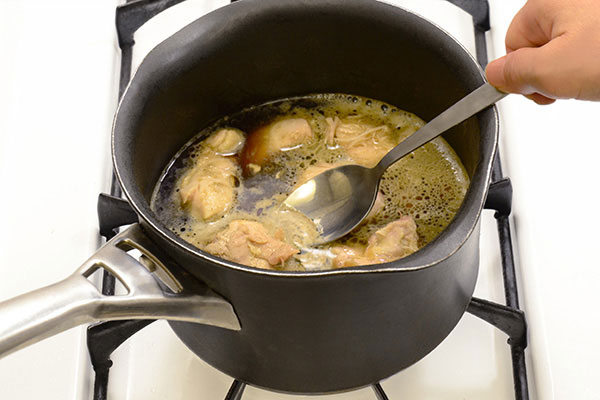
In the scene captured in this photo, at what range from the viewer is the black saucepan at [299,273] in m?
0.72

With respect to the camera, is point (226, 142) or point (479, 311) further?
point (226, 142)

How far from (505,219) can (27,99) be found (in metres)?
0.82

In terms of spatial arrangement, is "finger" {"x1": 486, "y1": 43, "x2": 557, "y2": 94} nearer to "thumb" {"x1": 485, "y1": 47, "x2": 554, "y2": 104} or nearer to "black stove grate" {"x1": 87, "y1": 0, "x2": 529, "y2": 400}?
"thumb" {"x1": 485, "y1": 47, "x2": 554, "y2": 104}

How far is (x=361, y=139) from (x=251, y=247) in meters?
0.27

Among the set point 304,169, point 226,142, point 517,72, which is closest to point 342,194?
point 304,169

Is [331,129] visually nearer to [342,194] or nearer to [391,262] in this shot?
[342,194]

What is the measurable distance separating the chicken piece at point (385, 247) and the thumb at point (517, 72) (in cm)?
22

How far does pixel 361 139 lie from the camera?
1.06 metres

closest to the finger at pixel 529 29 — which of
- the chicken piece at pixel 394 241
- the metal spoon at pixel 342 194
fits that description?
the metal spoon at pixel 342 194

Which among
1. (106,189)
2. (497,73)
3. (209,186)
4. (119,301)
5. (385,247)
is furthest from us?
(106,189)

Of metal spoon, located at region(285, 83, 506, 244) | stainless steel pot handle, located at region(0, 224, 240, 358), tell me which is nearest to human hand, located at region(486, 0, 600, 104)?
metal spoon, located at region(285, 83, 506, 244)

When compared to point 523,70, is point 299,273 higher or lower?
lower

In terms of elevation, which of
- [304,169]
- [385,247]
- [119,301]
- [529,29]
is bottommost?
[119,301]

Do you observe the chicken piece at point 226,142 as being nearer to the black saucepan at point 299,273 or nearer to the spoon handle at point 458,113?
the black saucepan at point 299,273
